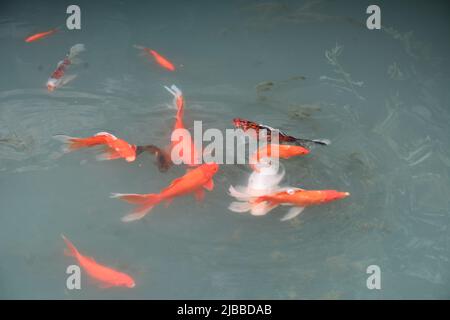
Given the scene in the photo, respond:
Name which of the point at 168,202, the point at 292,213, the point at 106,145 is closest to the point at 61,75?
the point at 106,145

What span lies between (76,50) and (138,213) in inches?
50.8

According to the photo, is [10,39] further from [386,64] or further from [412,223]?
[412,223]

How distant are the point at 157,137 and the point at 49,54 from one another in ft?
3.32

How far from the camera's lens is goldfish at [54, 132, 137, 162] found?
3320 millimetres

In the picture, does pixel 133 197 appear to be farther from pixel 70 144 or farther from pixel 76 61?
pixel 76 61

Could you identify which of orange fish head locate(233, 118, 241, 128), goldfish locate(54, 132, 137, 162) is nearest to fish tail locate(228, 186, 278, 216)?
orange fish head locate(233, 118, 241, 128)

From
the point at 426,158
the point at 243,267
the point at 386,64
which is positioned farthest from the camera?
the point at 386,64

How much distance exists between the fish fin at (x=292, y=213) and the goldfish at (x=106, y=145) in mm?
984

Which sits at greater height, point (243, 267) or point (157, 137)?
point (157, 137)

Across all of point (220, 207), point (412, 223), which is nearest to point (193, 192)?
point (220, 207)

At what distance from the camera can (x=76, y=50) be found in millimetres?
3754

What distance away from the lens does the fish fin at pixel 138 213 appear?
3209 millimetres


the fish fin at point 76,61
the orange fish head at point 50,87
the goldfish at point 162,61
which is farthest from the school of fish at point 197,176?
the fish fin at point 76,61

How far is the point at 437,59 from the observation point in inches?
148
